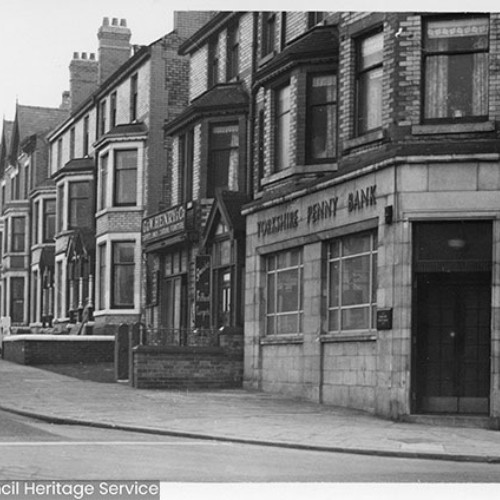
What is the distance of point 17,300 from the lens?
80.3ft

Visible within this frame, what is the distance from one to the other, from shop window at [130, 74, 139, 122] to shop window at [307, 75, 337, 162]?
33.6 ft

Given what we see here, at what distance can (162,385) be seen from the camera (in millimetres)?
22453

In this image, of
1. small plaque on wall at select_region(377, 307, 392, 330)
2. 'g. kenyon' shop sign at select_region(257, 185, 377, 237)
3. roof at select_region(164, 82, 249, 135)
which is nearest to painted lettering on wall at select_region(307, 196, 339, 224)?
'g. kenyon' shop sign at select_region(257, 185, 377, 237)

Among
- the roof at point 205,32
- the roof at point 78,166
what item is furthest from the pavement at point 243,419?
the roof at point 78,166

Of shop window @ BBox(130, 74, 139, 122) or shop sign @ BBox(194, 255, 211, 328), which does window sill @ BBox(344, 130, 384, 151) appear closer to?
shop sign @ BBox(194, 255, 211, 328)

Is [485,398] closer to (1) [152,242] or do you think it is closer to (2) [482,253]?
(2) [482,253]

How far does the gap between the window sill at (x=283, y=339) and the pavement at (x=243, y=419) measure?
1036 millimetres

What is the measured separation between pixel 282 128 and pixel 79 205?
44.5 feet

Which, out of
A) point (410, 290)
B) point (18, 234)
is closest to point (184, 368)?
point (410, 290)

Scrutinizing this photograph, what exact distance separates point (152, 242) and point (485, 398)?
13.4m

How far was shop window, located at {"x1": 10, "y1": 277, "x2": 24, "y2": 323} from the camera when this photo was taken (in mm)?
22216

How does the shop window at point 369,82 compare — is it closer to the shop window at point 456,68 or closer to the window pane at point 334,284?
the shop window at point 456,68

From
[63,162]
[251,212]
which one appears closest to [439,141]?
[251,212]

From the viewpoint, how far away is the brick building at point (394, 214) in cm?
1769
